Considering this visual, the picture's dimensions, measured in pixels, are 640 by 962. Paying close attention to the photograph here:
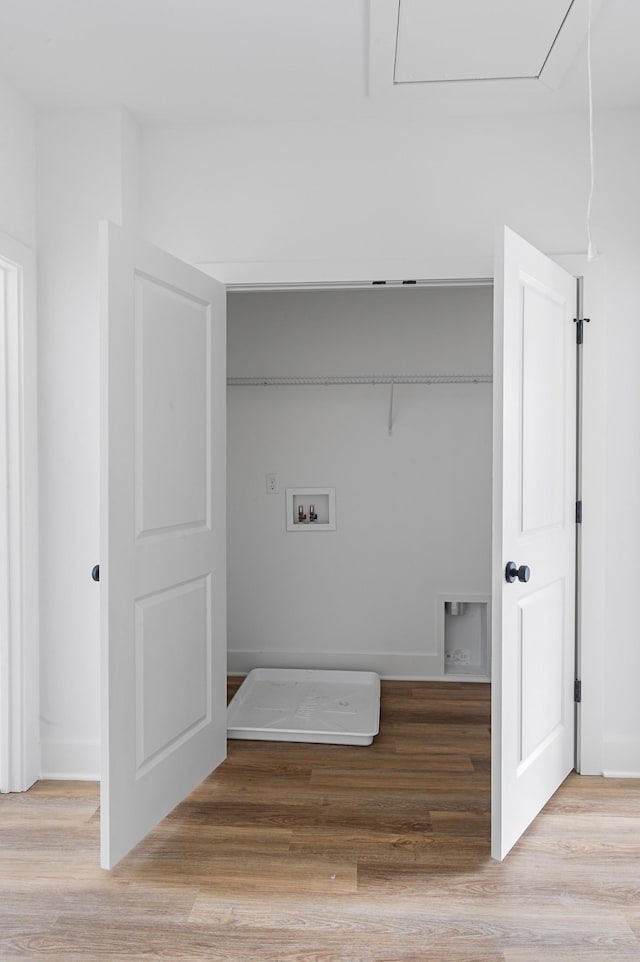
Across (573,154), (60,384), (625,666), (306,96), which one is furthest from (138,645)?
(573,154)

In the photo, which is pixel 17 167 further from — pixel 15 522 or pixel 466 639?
pixel 466 639

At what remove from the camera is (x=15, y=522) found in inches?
112

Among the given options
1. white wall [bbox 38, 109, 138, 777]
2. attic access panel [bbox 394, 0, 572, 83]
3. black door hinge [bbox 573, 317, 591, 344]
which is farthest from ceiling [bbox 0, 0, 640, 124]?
black door hinge [bbox 573, 317, 591, 344]

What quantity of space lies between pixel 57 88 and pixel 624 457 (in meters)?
2.67

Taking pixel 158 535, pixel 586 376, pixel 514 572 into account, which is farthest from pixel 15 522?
pixel 586 376

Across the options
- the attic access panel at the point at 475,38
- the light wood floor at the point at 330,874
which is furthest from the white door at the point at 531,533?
the attic access panel at the point at 475,38

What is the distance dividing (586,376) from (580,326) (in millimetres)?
203

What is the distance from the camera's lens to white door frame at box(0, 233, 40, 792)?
2.84m

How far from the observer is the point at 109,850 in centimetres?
223

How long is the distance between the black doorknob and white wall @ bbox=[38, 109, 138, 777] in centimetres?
164

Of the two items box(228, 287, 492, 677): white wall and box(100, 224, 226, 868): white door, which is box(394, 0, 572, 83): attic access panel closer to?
box(100, 224, 226, 868): white door

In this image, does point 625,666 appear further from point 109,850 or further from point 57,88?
point 57,88

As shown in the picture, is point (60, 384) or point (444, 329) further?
point (444, 329)

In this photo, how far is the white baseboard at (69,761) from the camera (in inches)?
117
